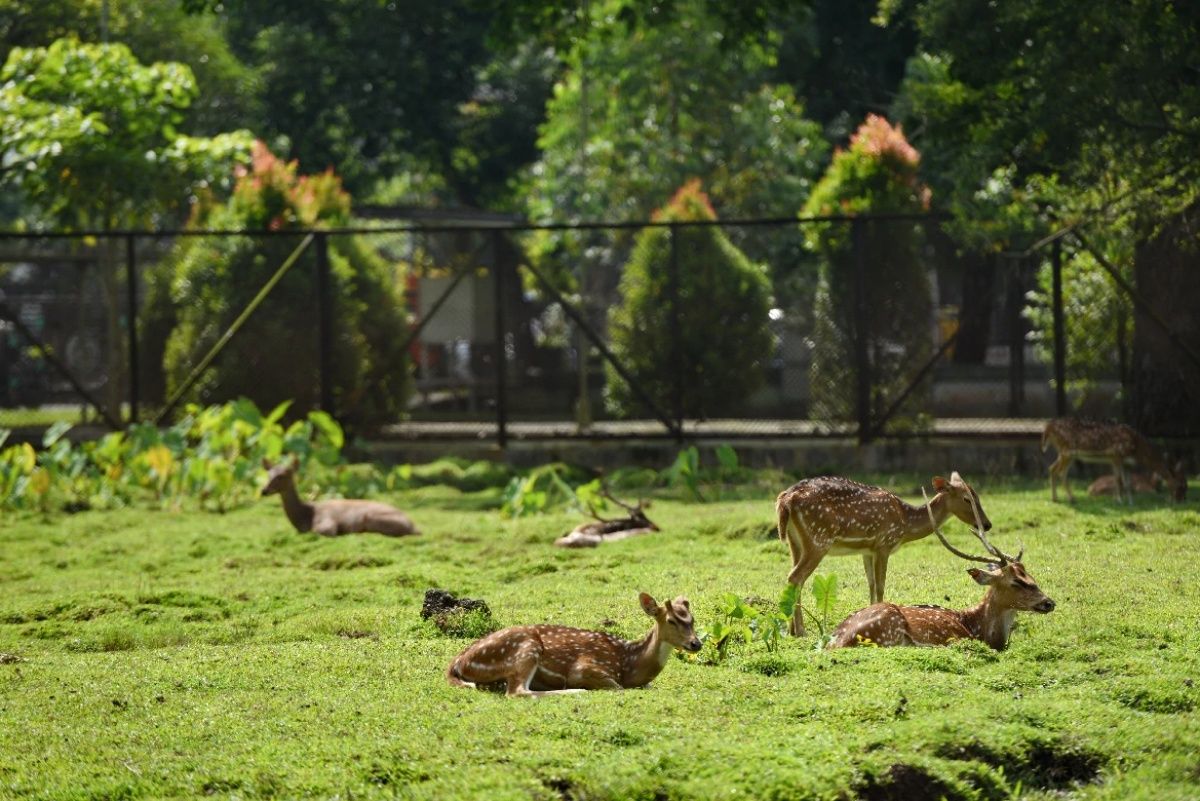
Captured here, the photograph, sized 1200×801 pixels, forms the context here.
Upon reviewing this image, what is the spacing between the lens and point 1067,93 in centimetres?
1471

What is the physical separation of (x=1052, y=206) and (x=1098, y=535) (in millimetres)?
6081

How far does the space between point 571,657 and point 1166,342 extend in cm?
1058

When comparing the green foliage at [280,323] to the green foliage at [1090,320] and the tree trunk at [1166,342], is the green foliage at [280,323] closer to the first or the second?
the green foliage at [1090,320]

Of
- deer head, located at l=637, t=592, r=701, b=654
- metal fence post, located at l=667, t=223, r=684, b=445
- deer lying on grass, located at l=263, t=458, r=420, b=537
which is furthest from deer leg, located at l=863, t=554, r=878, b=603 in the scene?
metal fence post, located at l=667, t=223, r=684, b=445

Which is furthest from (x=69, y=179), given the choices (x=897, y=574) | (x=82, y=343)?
(x=897, y=574)

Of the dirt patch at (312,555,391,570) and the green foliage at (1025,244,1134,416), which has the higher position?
the green foliage at (1025,244,1134,416)

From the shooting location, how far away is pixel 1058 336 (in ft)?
55.4

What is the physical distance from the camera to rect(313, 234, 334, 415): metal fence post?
18953mm

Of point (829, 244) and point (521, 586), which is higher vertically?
point (829, 244)

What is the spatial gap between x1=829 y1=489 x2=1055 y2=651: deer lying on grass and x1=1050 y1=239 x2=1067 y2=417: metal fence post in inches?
348

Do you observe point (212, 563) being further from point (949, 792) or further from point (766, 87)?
point (766, 87)

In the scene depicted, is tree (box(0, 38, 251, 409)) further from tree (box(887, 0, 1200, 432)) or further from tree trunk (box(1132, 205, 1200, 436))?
tree trunk (box(1132, 205, 1200, 436))

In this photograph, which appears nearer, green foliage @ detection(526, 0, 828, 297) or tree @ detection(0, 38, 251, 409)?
tree @ detection(0, 38, 251, 409)

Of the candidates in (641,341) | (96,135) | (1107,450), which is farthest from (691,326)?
(96,135)
